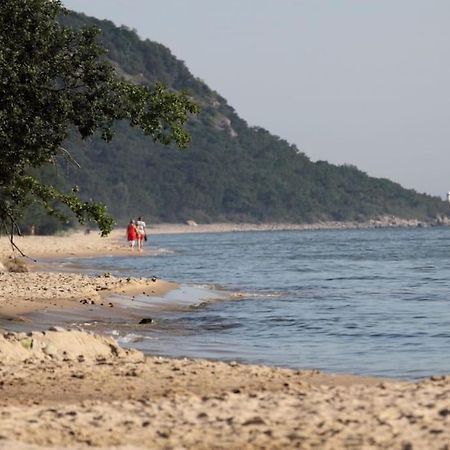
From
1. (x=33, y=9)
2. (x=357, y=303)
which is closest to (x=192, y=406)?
(x=33, y=9)

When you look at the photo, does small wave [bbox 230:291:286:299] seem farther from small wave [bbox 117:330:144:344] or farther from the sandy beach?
the sandy beach

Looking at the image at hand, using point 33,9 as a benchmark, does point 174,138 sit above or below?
below

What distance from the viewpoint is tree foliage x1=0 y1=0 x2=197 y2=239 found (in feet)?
59.9

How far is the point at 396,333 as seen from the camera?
63.5ft

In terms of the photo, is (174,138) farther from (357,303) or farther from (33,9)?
(357,303)

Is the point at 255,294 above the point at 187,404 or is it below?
below

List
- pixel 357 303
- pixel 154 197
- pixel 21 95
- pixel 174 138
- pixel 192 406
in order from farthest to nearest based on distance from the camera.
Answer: pixel 154 197 → pixel 357 303 → pixel 174 138 → pixel 21 95 → pixel 192 406

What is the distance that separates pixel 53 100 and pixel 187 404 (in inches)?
388

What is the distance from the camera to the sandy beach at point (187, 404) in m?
8.55

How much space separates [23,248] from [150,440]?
48.8m

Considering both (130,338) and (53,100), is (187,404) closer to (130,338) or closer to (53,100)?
(130,338)

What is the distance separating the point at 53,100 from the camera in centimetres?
1870

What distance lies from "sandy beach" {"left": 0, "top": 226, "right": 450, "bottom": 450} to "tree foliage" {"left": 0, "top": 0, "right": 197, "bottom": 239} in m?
4.98

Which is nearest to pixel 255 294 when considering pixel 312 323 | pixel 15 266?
pixel 15 266
